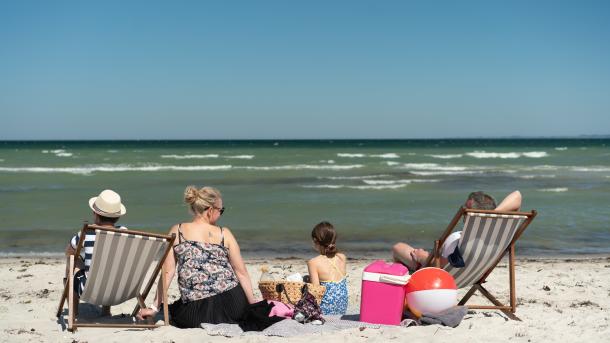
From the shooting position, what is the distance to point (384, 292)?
5.03m

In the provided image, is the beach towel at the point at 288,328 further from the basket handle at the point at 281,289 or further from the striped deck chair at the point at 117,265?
the striped deck chair at the point at 117,265

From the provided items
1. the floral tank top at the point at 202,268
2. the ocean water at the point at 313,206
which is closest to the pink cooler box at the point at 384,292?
the floral tank top at the point at 202,268

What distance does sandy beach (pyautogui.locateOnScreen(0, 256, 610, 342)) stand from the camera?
479cm

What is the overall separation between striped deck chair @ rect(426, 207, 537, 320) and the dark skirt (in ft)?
4.82

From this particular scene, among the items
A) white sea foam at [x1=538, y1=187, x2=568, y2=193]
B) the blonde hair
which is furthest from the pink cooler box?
white sea foam at [x1=538, y1=187, x2=568, y2=193]

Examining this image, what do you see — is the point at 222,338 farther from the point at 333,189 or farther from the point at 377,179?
the point at 377,179

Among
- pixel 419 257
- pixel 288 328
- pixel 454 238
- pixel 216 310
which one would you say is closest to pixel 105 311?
pixel 216 310

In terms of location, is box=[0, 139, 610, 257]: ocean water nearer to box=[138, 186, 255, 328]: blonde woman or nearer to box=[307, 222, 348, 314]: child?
box=[307, 222, 348, 314]: child

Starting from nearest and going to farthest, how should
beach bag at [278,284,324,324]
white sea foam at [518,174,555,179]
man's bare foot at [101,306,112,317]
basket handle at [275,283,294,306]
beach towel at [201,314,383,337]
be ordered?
beach towel at [201,314,383,337]
beach bag at [278,284,324,324]
basket handle at [275,283,294,306]
man's bare foot at [101,306,112,317]
white sea foam at [518,174,555,179]

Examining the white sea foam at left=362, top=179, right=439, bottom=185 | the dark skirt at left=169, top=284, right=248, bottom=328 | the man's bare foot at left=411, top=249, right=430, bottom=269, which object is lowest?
the white sea foam at left=362, top=179, right=439, bottom=185

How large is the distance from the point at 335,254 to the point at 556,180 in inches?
790

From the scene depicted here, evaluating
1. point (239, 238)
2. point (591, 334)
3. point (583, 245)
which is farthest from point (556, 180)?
point (591, 334)

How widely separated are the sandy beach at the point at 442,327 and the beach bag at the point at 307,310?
0.31 m

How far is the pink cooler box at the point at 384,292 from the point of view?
498 cm
